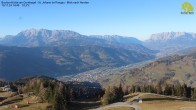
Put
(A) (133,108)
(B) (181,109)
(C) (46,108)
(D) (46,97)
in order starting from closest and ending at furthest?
(B) (181,109)
(A) (133,108)
(C) (46,108)
(D) (46,97)

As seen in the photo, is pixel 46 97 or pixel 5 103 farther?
pixel 5 103

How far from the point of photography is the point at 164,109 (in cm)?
11350

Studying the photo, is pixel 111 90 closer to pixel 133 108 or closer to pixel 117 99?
pixel 117 99

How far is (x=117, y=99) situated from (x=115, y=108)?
152ft

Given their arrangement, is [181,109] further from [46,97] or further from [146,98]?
[46,97]

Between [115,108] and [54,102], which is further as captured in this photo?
[54,102]

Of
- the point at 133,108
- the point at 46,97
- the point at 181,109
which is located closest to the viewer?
the point at 181,109

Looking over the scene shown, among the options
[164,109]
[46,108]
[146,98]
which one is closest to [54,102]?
[46,108]

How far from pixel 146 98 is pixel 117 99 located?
80.6 ft

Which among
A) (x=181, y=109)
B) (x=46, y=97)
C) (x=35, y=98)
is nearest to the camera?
(x=181, y=109)

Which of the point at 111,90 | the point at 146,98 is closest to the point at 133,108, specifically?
the point at 146,98

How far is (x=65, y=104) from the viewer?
486 feet

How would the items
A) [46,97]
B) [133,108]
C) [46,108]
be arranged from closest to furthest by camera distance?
[133,108]
[46,108]
[46,97]

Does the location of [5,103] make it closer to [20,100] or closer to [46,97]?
[20,100]
